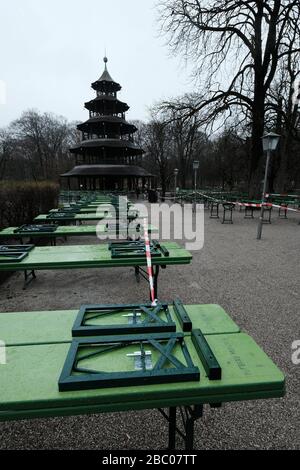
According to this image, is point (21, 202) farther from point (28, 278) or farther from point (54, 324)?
point (54, 324)

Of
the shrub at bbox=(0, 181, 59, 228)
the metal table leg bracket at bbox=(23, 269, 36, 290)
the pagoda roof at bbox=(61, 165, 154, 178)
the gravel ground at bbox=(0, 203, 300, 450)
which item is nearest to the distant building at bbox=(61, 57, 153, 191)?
the pagoda roof at bbox=(61, 165, 154, 178)

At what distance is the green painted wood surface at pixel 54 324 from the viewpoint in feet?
6.84

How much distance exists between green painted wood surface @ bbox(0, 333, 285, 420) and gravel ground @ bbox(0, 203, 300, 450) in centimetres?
92

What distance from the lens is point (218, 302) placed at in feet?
15.9

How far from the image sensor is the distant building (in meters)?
32.5

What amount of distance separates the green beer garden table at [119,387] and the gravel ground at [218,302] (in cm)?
47

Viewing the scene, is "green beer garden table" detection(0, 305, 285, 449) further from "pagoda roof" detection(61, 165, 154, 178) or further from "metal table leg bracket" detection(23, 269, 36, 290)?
"pagoda roof" detection(61, 165, 154, 178)

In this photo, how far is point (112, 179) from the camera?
3712 cm

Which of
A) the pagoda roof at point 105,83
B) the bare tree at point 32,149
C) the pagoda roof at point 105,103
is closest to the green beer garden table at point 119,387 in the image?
the pagoda roof at point 105,103

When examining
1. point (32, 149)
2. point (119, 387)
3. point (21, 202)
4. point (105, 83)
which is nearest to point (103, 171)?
point (105, 83)

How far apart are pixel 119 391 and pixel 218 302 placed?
3.56m

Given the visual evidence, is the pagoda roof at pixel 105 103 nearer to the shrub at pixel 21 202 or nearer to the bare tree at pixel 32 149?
the bare tree at pixel 32 149
